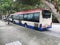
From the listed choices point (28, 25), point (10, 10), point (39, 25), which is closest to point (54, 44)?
point (39, 25)

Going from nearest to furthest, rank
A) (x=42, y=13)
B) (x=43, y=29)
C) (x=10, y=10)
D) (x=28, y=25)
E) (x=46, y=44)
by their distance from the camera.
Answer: (x=46, y=44), (x=42, y=13), (x=43, y=29), (x=28, y=25), (x=10, y=10)

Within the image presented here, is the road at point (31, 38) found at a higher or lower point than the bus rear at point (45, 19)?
lower

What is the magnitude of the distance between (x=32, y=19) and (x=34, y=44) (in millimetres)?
9825

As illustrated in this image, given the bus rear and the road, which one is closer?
the road

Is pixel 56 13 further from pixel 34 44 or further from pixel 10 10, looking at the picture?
pixel 10 10

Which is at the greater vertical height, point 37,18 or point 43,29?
point 37,18

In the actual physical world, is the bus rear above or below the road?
above

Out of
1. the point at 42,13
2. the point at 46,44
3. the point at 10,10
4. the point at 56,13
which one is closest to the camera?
the point at 56,13

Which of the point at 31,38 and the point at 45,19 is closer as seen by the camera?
the point at 31,38

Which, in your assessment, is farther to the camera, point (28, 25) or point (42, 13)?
point (28, 25)

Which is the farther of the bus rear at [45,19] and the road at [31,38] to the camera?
the bus rear at [45,19]

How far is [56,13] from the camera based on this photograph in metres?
6.29

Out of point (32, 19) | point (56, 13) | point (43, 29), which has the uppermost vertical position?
point (56, 13)

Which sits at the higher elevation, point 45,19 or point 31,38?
point 45,19
